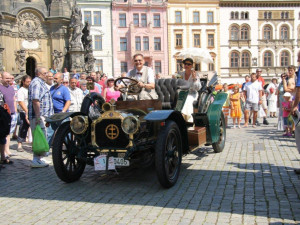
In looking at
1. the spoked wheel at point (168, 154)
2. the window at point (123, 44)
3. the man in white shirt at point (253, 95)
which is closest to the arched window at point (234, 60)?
the window at point (123, 44)

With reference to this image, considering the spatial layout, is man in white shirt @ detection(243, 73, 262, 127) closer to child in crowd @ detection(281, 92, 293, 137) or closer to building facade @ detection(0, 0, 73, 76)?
child in crowd @ detection(281, 92, 293, 137)

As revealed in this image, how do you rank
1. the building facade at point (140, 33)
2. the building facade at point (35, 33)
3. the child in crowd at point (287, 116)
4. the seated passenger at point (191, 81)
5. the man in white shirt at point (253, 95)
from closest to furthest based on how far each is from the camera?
the seated passenger at point (191, 81), the child in crowd at point (287, 116), the man in white shirt at point (253, 95), the building facade at point (35, 33), the building facade at point (140, 33)

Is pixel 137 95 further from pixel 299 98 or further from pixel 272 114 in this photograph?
pixel 272 114

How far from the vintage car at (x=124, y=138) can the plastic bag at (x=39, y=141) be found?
837mm

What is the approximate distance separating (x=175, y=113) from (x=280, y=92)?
22.2 ft

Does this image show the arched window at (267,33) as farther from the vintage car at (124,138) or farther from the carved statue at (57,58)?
the vintage car at (124,138)

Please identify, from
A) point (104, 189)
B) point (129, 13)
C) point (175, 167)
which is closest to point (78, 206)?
point (104, 189)

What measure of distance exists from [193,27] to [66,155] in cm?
4795

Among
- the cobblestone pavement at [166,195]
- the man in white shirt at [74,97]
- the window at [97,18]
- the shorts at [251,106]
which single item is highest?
the window at [97,18]

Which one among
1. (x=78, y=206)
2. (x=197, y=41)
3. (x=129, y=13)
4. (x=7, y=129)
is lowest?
(x=78, y=206)

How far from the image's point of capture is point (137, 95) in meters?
6.79

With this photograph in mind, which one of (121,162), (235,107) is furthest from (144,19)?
(121,162)

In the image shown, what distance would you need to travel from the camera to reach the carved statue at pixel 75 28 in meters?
20.5

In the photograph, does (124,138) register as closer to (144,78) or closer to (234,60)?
(144,78)
